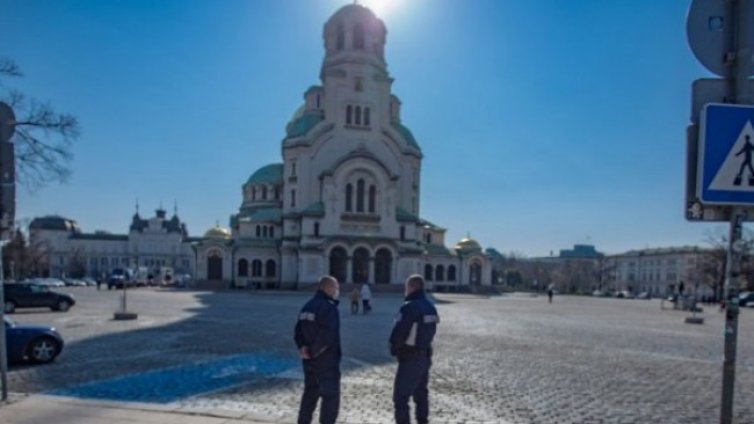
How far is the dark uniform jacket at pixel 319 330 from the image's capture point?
6.37 metres

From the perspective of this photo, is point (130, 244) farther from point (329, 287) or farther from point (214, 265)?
point (329, 287)

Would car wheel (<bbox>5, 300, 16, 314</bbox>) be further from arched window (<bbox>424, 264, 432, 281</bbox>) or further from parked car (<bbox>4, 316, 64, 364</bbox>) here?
arched window (<bbox>424, 264, 432, 281</bbox>)

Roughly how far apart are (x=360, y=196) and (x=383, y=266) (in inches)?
332

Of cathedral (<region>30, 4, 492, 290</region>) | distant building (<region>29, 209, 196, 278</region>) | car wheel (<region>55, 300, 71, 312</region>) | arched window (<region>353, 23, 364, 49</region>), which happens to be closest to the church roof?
cathedral (<region>30, 4, 492, 290</region>)

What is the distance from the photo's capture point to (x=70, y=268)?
138 meters

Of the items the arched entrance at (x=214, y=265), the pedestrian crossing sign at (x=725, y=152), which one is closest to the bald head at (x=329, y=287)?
the pedestrian crossing sign at (x=725, y=152)

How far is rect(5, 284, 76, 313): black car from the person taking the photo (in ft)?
93.1

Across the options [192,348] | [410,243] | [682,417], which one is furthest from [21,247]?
[682,417]

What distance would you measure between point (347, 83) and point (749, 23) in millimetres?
65031

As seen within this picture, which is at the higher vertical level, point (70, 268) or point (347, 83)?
point (347, 83)

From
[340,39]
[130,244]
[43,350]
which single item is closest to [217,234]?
[340,39]

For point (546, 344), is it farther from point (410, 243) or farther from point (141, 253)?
point (141, 253)

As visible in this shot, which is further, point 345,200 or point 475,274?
point 475,274

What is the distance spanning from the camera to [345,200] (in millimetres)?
63500
